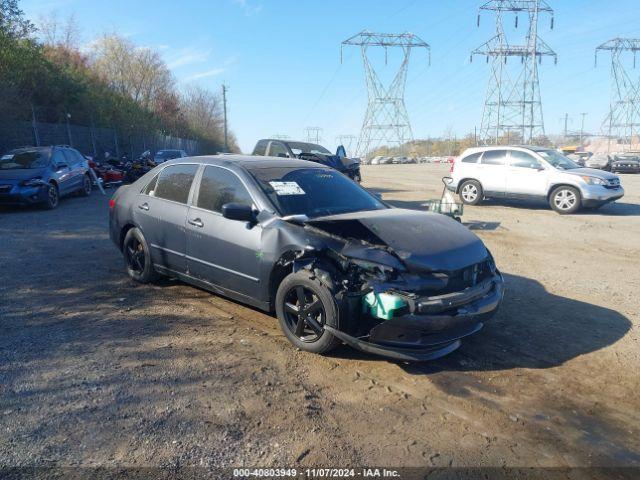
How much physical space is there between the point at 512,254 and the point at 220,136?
82716 millimetres

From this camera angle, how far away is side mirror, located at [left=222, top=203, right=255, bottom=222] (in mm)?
4492

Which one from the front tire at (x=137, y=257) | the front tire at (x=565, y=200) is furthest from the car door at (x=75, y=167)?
the front tire at (x=565, y=200)

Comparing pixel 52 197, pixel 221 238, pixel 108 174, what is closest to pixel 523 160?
pixel 221 238

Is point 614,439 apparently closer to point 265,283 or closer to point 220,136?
point 265,283

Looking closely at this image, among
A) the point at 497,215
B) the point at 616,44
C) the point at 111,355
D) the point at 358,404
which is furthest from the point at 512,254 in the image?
the point at 616,44

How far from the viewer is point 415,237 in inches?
166

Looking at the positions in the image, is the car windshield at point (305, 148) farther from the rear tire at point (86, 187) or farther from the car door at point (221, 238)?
the car door at point (221, 238)

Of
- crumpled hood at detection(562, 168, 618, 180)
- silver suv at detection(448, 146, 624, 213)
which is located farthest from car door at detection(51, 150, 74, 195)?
crumpled hood at detection(562, 168, 618, 180)

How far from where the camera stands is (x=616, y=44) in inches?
2367

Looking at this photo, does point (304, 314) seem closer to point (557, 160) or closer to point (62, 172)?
point (557, 160)

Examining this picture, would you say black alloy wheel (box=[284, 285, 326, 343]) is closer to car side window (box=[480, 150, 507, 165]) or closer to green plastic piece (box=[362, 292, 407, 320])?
green plastic piece (box=[362, 292, 407, 320])

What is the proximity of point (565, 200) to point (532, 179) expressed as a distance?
3.34ft

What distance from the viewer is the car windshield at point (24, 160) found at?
12.8 m

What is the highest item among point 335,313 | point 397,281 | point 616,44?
point 616,44
